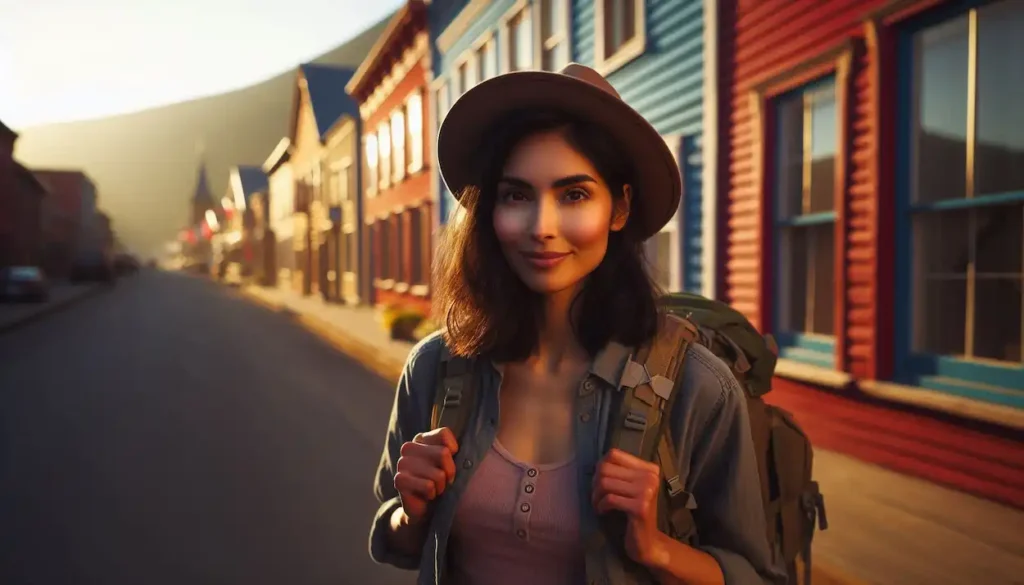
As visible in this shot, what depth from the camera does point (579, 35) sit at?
11.0m

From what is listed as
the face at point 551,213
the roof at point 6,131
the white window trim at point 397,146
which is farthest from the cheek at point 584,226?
the roof at point 6,131

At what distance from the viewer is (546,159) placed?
1.70m

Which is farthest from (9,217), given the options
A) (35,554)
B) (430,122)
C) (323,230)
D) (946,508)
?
(946,508)

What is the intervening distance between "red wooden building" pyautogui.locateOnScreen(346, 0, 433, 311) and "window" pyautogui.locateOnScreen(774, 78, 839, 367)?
42.4 ft

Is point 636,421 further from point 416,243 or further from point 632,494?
point 416,243

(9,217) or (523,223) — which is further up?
(9,217)

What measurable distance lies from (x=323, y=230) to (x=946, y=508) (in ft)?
108

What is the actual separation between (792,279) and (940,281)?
171 cm

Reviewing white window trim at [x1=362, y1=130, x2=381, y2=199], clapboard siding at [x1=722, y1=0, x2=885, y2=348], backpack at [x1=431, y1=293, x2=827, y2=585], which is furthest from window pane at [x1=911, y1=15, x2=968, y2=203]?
white window trim at [x1=362, y1=130, x2=381, y2=199]

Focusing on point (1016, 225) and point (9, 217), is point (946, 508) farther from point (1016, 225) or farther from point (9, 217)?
point (9, 217)

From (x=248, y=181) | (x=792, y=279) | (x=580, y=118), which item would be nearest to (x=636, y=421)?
(x=580, y=118)

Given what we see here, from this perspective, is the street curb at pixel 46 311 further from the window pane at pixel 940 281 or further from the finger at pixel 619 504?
the finger at pixel 619 504

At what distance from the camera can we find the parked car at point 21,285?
28453 mm

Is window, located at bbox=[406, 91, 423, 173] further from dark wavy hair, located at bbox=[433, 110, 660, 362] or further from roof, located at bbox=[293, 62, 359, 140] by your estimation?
dark wavy hair, located at bbox=[433, 110, 660, 362]
